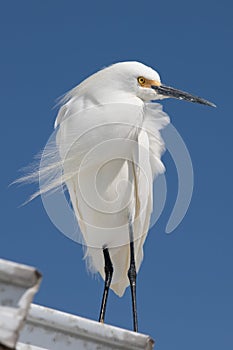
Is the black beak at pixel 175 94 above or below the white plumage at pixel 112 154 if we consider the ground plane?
above

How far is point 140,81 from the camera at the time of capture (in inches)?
252

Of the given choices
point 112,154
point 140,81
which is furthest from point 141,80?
point 112,154

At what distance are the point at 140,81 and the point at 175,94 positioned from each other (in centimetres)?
39

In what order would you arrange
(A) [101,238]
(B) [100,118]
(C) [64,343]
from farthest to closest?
1. (A) [101,238]
2. (B) [100,118]
3. (C) [64,343]

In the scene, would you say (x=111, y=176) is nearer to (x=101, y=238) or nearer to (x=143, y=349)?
(x=101, y=238)

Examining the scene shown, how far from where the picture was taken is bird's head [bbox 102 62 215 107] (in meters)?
6.29

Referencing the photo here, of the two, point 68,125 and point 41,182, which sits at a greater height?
point 68,125

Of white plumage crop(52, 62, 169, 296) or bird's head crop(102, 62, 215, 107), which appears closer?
white plumage crop(52, 62, 169, 296)

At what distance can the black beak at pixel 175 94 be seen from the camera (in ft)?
21.3

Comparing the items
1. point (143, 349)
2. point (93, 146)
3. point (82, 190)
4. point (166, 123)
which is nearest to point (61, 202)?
point (82, 190)

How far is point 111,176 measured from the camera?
631 cm

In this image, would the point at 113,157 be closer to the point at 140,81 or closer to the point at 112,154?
the point at 112,154

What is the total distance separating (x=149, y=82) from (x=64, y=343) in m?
4.83

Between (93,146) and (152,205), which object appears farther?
(152,205)
